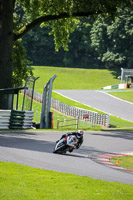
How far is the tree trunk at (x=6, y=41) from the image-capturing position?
92.9ft

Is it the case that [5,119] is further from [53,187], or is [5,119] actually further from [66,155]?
[53,187]

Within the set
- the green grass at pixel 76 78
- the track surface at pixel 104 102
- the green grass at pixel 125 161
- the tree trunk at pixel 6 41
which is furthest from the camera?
the green grass at pixel 76 78

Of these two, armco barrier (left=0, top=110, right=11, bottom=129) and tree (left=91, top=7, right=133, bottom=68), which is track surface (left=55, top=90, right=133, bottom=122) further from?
tree (left=91, top=7, right=133, bottom=68)

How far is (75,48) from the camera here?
10744 cm

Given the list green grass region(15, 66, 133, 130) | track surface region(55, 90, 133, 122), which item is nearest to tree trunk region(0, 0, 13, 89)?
track surface region(55, 90, 133, 122)

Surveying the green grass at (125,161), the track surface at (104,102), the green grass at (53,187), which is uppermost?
the green grass at (53,187)

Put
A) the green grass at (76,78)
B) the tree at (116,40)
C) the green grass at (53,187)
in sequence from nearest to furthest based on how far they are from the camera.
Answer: the green grass at (53,187) < the green grass at (76,78) < the tree at (116,40)

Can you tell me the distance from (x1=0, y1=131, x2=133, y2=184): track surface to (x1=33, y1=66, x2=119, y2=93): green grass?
2252 inches

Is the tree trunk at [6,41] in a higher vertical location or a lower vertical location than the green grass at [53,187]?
higher

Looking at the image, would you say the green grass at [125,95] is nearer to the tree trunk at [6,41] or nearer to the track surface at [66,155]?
the tree trunk at [6,41]

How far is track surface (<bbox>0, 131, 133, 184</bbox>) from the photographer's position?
1296cm

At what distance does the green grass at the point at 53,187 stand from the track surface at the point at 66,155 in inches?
48.1

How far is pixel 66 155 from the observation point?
16062 millimetres

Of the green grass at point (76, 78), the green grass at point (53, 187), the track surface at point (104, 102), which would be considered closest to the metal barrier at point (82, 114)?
the track surface at point (104, 102)
